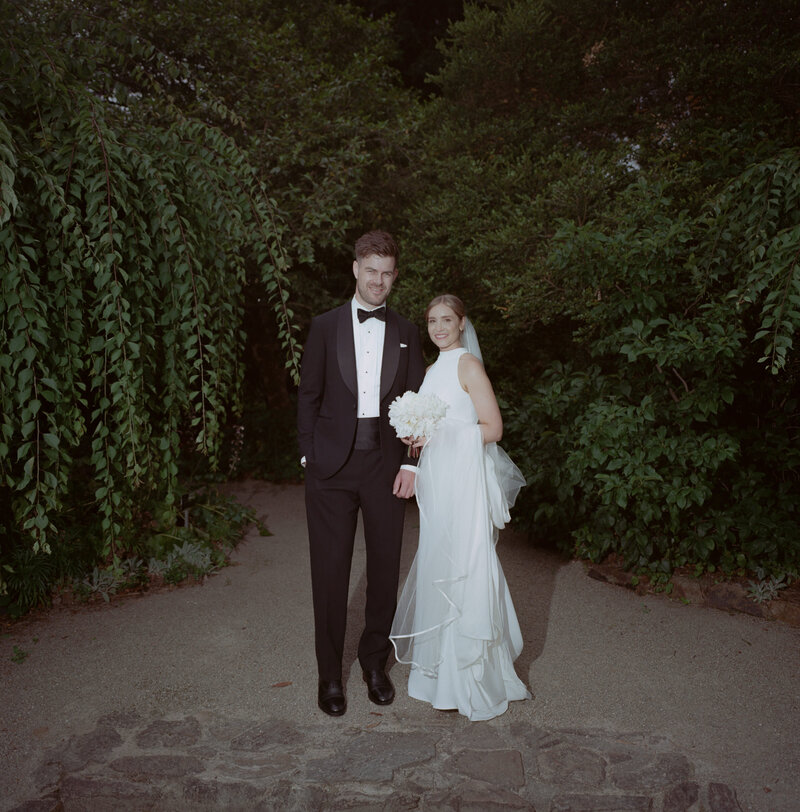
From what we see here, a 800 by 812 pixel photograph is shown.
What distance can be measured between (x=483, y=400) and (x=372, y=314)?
Result: 2.22 feet

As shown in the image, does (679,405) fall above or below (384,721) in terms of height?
above

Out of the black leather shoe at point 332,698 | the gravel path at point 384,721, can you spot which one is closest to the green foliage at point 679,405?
the gravel path at point 384,721

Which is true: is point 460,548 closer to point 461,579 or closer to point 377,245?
point 461,579

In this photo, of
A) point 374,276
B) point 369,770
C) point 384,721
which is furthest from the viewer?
point 384,721

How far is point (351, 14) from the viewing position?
8961 mm

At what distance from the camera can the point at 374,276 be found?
3.08m

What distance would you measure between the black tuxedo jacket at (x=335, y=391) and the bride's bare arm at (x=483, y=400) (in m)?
0.35

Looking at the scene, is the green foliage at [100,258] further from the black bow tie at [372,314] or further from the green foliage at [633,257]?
the green foliage at [633,257]

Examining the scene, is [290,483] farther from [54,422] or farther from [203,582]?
[54,422]

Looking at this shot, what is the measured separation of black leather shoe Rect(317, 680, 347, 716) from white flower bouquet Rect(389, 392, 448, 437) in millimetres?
1345

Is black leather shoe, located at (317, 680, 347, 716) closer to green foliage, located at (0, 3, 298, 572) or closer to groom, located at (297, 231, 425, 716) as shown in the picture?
groom, located at (297, 231, 425, 716)

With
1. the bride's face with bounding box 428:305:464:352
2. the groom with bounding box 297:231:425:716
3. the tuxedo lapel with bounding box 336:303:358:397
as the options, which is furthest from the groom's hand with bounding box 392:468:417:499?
the bride's face with bounding box 428:305:464:352

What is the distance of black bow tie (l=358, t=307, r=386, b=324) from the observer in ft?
10.5

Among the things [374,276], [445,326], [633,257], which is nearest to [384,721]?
[445,326]
